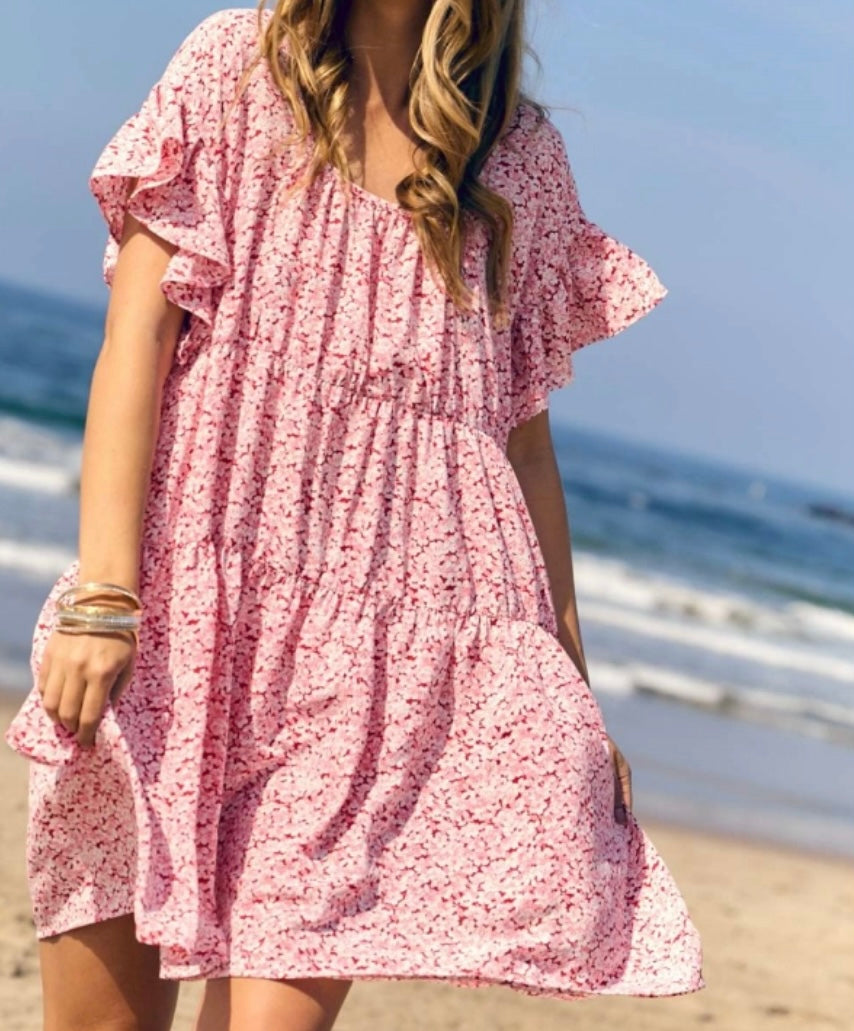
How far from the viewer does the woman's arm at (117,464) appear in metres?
2.05

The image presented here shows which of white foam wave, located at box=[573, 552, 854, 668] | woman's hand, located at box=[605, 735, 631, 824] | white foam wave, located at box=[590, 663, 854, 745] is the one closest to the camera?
woman's hand, located at box=[605, 735, 631, 824]

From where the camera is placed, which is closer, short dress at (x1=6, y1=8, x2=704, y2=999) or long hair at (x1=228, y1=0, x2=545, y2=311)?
short dress at (x1=6, y1=8, x2=704, y2=999)

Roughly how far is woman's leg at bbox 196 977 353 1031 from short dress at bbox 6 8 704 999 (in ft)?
0.09

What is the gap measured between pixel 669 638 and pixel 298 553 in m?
13.0

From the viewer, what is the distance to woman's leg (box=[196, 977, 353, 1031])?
2070 millimetres

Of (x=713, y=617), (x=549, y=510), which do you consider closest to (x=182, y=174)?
(x=549, y=510)

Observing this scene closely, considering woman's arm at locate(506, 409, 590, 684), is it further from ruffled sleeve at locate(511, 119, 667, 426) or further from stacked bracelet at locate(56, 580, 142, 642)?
stacked bracelet at locate(56, 580, 142, 642)

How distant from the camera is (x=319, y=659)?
2.20m

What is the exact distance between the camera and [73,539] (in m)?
12.9

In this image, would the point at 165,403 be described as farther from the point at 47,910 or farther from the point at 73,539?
the point at 73,539

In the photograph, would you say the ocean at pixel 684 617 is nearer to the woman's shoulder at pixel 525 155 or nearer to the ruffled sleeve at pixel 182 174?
the woman's shoulder at pixel 525 155

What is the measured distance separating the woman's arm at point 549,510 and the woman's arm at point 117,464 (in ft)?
2.10

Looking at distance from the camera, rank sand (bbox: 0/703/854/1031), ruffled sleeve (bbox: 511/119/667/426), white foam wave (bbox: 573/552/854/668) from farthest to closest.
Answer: white foam wave (bbox: 573/552/854/668), sand (bbox: 0/703/854/1031), ruffled sleeve (bbox: 511/119/667/426)

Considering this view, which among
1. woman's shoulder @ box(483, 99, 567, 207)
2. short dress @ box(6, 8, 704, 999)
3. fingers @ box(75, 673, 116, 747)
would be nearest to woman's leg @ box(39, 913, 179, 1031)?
short dress @ box(6, 8, 704, 999)
